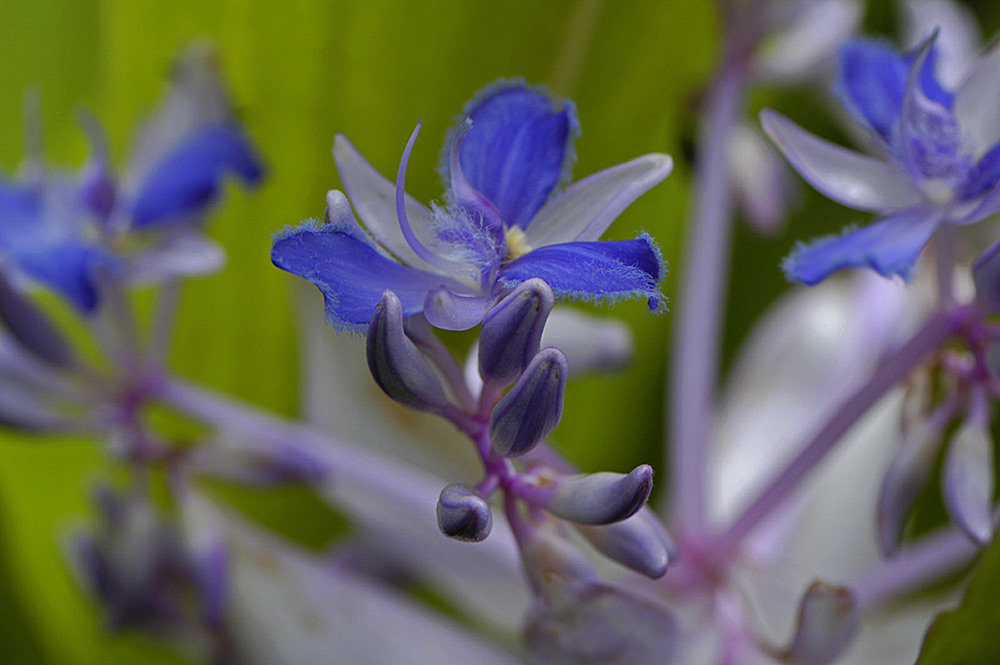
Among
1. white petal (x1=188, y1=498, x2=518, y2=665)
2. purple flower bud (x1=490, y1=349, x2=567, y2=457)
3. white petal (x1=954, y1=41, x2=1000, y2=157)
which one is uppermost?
white petal (x1=954, y1=41, x2=1000, y2=157)

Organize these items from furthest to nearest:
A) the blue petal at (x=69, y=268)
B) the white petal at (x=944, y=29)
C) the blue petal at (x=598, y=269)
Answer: the white petal at (x=944, y=29) < the blue petal at (x=69, y=268) < the blue petal at (x=598, y=269)

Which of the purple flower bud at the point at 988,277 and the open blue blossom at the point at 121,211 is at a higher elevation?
the purple flower bud at the point at 988,277

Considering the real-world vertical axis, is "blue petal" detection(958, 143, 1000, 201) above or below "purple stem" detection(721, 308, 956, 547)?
above

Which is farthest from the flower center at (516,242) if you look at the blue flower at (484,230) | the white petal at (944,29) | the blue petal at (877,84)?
the white petal at (944,29)

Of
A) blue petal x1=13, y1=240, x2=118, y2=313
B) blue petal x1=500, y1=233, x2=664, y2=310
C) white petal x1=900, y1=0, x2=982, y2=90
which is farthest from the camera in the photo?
white petal x1=900, y1=0, x2=982, y2=90

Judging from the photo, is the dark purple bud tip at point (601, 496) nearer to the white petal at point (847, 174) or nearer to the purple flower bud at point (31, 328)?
the white petal at point (847, 174)

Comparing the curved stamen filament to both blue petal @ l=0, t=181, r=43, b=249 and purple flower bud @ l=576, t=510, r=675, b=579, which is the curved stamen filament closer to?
purple flower bud @ l=576, t=510, r=675, b=579

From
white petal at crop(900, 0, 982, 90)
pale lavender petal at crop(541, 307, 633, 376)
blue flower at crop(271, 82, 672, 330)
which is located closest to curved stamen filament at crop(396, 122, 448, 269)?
blue flower at crop(271, 82, 672, 330)
